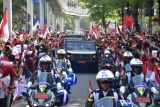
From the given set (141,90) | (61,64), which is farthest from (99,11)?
(141,90)

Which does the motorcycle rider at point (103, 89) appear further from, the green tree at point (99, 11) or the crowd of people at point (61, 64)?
the green tree at point (99, 11)

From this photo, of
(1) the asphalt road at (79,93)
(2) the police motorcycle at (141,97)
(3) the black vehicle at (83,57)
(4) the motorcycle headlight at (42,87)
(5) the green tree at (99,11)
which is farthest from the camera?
(5) the green tree at (99,11)

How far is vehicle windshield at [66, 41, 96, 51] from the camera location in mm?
25766

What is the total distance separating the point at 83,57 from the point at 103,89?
1647 centimetres

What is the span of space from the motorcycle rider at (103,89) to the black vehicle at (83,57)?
16.3m

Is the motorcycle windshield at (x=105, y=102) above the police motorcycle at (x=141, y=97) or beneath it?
above

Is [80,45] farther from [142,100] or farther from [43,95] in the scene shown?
[142,100]

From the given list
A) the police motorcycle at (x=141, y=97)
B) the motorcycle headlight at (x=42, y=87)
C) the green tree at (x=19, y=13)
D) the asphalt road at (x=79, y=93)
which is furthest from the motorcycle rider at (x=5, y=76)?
the green tree at (x=19, y=13)

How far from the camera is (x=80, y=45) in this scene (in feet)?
85.6

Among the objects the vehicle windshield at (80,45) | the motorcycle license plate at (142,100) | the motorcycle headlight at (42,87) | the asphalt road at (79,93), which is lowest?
the asphalt road at (79,93)

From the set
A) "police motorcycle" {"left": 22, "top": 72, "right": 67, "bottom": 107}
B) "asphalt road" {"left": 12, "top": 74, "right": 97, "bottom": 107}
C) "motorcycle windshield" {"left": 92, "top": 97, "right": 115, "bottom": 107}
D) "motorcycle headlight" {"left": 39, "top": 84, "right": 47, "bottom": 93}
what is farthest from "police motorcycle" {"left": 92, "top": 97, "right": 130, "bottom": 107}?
"asphalt road" {"left": 12, "top": 74, "right": 97, "bottom": 107}

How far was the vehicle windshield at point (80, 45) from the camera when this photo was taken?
25766mm

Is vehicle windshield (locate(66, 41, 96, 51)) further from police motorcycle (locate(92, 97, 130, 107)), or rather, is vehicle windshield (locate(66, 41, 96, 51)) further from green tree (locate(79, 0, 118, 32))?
green tree (locate(79, 0, 118, 32))

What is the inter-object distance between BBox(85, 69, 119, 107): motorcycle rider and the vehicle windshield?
17.3 meters
